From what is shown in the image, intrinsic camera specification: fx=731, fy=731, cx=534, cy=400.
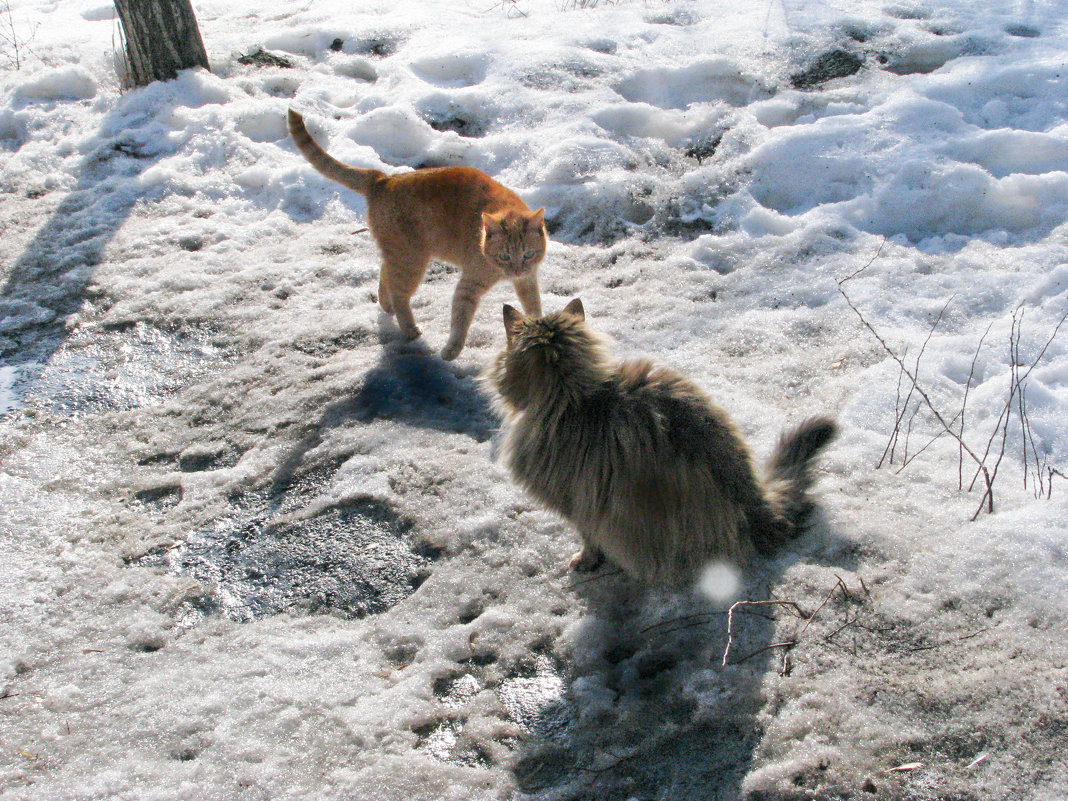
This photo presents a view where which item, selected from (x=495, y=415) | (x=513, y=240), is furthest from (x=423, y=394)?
(x=513, y=240)

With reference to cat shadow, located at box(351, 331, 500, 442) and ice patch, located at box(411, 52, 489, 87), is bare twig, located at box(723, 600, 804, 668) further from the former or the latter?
ice patch, located at box(411, 52, 489, 87)

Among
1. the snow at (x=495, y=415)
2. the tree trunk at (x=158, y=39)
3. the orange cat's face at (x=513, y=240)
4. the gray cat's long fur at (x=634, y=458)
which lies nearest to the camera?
the snow at (x=495, y=415)

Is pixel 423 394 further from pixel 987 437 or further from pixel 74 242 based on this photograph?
pixel 74 242

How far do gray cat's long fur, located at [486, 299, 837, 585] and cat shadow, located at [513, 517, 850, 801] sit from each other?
150 millimetres

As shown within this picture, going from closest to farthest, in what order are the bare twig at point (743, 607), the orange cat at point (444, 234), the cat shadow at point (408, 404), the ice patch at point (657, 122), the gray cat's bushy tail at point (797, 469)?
the bare twig at point (743, 607)
the gray cat's bushy tail at point (797, 469)
the cat shadow at point (408, 404)
the orange cat at point (444, 234)
the ice patch at point (657, 122)

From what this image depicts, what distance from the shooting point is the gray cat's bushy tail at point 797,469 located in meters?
2.86

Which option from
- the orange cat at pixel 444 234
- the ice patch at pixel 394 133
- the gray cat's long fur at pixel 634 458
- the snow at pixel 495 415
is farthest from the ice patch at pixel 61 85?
the gray cat's long fur at pixel 634 458

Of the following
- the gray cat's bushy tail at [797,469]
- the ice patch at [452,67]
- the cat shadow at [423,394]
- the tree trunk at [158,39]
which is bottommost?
the cat shadow at [423,394]

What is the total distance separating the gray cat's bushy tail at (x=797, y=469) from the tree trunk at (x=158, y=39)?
21.5ft

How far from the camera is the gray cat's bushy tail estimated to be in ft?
9.38

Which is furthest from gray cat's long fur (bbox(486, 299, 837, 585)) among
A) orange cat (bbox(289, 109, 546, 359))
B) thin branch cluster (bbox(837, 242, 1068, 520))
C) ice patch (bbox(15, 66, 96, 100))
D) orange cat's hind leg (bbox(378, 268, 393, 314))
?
ice patch (bbox(15, 66, 96, 100))

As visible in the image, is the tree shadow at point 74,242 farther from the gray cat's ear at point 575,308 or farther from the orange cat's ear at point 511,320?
the gray cat's ear at point 575,308

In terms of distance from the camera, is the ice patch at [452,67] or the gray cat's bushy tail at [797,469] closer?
the gray cat's bushy tail at [797,469]

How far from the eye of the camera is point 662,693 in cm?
242
